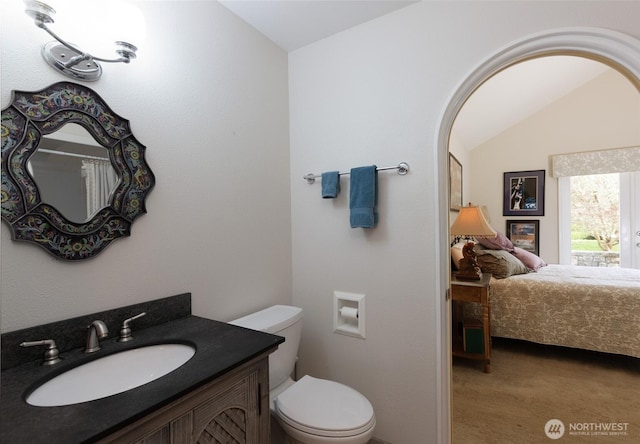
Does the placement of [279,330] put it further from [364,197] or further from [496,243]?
[496,243]

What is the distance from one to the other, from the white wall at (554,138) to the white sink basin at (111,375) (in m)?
5.03

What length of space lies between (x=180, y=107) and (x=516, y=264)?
11.4 feet

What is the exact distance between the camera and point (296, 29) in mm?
1805

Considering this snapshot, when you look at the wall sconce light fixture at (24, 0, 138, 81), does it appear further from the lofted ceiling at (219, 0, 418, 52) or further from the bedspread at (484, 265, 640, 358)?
the bedspread at (484, 265, 640, 358)

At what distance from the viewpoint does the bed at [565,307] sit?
8.31 feet

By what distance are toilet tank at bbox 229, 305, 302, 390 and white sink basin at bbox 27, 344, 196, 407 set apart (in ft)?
1.47

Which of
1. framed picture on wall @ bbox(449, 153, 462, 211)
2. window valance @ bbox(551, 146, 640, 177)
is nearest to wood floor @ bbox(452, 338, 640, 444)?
framed picture on wall @ bbox(449, 153, 462, 211)

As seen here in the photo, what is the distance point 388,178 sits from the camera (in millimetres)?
1688

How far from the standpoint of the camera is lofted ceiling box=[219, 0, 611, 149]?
1.62m

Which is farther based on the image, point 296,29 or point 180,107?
point 296,29

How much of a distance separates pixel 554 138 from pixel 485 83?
259cm

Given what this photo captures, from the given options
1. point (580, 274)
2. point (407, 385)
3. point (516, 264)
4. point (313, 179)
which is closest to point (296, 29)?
point (313, 179)

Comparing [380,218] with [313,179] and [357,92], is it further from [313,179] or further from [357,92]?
[357,92]

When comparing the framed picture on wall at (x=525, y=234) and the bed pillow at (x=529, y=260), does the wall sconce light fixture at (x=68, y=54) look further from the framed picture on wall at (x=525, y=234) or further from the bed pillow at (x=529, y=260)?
the framed picture on wall at (x=525, y=234)
